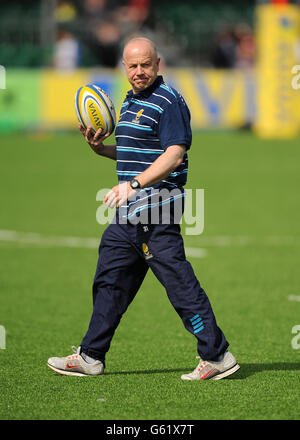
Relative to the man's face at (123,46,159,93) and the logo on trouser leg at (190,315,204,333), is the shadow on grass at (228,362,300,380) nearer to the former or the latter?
the logo on trouser leg at (190,315,204,333)

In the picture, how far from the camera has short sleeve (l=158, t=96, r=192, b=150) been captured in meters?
5.54

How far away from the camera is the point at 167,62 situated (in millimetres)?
28266

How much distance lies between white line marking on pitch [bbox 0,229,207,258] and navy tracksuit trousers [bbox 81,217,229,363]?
5.00 metres

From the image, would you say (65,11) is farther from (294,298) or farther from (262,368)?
(262,368)

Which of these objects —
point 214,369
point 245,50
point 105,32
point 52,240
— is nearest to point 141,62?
point 214,369

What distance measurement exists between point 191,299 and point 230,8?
27938 mm

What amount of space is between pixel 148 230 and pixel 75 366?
1.01 m

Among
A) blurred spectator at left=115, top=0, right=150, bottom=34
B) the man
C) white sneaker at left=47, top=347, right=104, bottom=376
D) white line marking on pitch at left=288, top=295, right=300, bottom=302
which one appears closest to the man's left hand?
the man

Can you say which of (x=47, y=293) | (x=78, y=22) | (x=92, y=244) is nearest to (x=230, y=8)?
(x=78, y=22)

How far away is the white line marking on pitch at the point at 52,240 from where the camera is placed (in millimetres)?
11312

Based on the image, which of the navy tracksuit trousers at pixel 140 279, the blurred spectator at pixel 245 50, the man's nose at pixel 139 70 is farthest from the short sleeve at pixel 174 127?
the blurred spectator at pixel 245 50

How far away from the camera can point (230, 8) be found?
3247 centimetres

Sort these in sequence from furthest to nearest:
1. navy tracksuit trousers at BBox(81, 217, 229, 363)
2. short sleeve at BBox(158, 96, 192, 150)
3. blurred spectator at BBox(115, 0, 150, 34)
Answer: blurred spectator at BBox(115, 0, 150, 34), navy tracksuit trousers at BBox(81, 217, 229, 363), short sleeve at BBox(158, 96, 192, 150)

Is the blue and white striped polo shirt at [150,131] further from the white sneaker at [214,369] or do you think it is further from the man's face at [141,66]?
the white sneaker at [214,369]
